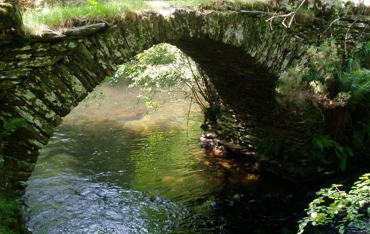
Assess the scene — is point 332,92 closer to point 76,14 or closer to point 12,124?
point 76,14

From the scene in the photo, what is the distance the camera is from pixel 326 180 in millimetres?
7449

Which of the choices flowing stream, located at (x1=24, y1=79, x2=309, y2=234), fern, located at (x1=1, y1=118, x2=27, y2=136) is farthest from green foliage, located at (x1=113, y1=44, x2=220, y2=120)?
fern, located at (x1=1, y1=118, x2=27, y2=136)

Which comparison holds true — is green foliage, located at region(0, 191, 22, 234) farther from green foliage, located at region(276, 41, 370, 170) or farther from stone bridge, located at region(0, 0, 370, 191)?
green foliage, located at region(276, 41, 370, 170)

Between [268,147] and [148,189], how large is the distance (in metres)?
2.79

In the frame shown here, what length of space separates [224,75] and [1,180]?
515 centimetres

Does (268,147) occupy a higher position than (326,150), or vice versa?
(326,150)

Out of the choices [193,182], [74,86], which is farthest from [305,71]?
[74,86]

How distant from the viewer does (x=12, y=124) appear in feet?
11.4

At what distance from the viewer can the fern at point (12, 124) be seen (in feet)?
11.3

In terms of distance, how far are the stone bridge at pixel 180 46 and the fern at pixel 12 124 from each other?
114mm

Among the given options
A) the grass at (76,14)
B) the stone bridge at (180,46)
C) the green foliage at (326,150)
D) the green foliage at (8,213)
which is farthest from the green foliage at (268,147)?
the green foliage at (8,213)

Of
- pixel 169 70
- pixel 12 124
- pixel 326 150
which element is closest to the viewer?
pixel 12 124

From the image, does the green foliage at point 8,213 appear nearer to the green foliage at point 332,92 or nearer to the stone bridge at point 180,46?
the stone bridge at point 180,46

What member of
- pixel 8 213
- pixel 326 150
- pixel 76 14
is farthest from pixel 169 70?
pixel 8 213
